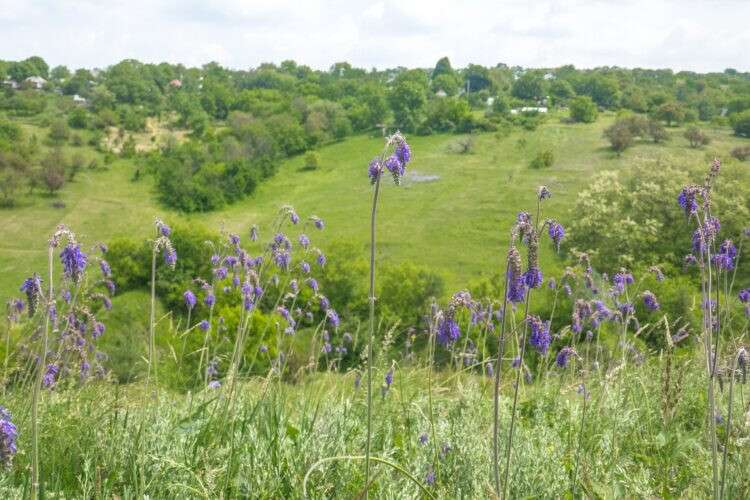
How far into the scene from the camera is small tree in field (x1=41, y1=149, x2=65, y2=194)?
239ft

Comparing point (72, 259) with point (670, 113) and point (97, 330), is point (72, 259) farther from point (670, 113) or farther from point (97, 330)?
point (670, 113)

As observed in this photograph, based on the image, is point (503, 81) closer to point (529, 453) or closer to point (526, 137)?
point (526, 137)

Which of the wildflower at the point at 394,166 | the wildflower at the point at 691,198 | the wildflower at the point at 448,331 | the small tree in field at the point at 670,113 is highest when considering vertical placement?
the small tree in field at the point at 670,113

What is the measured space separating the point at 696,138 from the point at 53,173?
68.1 meters

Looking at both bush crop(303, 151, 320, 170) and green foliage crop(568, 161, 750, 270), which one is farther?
bush crop(303, 151, 320, 170)

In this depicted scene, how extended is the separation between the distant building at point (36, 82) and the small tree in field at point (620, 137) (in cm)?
11998

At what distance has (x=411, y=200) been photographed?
7256 cm

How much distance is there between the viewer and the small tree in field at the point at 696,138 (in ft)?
254


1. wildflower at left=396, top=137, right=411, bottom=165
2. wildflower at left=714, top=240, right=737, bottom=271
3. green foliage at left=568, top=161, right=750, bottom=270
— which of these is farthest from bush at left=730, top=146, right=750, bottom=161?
wildflower at left=396, top=137, right=411, bottom=165

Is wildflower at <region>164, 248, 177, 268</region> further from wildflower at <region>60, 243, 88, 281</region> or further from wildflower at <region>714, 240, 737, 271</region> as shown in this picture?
wildflower at <region>714, 240, 737, 271</region>

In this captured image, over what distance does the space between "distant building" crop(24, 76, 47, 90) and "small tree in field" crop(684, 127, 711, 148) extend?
12759cm

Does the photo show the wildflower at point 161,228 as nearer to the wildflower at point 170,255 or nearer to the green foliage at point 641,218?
the wildflower at point 170,255

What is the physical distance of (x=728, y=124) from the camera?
95.6 meters

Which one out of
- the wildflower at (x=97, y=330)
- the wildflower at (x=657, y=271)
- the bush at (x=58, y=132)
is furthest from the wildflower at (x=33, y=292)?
the bush at (x=58, y=132)
